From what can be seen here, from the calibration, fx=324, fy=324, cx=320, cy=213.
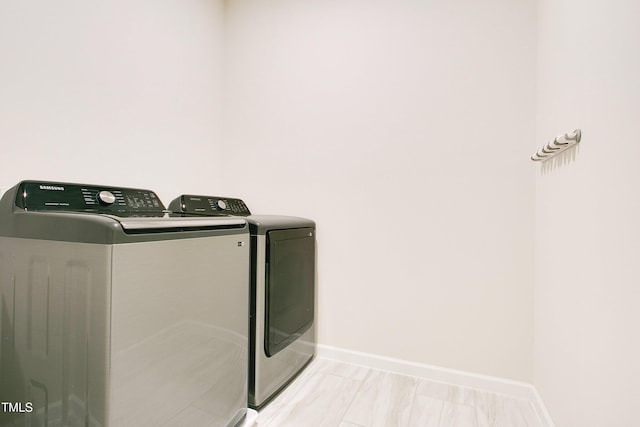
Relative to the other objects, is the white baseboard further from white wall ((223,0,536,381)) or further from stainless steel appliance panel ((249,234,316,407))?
stainless steel appliance panel ((249,234,316,407))

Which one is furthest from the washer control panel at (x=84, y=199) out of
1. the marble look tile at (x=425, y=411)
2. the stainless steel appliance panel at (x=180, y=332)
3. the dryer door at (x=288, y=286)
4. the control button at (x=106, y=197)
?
the marble look tile at (x=425, y=411)

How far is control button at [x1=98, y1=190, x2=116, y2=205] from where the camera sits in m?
1.19

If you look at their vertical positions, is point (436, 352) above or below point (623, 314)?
below

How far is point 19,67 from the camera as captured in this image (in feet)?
4.02

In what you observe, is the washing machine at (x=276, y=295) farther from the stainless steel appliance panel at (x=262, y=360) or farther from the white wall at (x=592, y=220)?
the white wall at (x=592, y=220)

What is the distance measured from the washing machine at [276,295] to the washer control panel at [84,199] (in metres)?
0.27

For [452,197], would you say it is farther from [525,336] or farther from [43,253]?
[43,253]

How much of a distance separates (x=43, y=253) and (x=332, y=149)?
149 centimetres

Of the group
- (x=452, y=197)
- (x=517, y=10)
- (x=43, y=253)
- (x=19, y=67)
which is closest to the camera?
(x=43, y=253)

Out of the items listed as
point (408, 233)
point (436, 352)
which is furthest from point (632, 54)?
point (436, 352)

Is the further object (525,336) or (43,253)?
(525,336)

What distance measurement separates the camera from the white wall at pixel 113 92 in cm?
124

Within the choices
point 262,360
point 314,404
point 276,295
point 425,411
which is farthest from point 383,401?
point 276,295

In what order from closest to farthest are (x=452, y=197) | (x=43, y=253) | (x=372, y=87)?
1. (x=43, y=253)
2. (x=452, y=197)
3. (x=372, y=87)
